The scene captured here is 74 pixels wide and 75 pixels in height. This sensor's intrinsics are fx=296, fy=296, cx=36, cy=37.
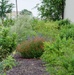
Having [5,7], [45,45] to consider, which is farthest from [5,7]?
[45,45]

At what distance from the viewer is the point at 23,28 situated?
13914 mm

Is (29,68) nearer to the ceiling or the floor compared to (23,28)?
nearer to the floor

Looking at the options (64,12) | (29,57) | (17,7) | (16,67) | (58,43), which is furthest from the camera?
(17,7)

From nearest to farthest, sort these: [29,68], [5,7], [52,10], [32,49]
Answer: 1. [29,68]
2. [32,49]
3. [52,10]
4. [5,7]

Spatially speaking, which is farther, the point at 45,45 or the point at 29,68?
the point at 29,68

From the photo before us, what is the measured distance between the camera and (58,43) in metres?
7.32

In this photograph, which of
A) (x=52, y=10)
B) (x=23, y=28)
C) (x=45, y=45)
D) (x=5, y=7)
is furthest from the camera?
(x=5, y=7)

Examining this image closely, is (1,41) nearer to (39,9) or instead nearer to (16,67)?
(16,67)

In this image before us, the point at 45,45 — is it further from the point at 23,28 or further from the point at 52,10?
the point at 52,10

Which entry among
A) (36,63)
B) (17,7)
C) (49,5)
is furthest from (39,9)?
(36,63)

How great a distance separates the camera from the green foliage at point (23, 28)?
13.1 metres

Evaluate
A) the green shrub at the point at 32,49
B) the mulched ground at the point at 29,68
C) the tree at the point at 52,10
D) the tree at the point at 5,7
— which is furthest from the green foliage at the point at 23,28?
the tree at the point at 5,7

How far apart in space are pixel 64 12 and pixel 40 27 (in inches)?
258

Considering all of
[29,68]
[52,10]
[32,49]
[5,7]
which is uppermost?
[5,7]
